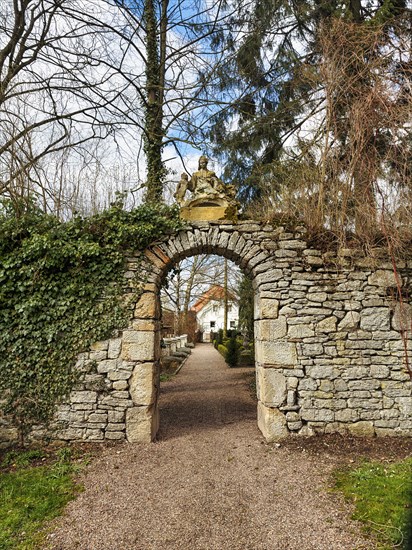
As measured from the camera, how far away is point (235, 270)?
15.6m

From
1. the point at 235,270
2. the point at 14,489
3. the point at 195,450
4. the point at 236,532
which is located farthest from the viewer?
the point at 235,270

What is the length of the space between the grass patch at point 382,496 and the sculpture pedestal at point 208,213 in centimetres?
375

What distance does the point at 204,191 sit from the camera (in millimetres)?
5312

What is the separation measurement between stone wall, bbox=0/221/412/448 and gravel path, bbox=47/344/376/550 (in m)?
0.50

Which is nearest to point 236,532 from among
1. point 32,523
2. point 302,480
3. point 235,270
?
point 302,480

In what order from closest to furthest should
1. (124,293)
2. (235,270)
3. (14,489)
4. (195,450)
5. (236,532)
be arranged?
(236,532) < (14,489) < (195,450) < (124,293) < (235,270)

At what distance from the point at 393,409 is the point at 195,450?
2907mm

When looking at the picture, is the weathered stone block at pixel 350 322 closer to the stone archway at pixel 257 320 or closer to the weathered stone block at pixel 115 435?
the stone archway at pixel 257 320

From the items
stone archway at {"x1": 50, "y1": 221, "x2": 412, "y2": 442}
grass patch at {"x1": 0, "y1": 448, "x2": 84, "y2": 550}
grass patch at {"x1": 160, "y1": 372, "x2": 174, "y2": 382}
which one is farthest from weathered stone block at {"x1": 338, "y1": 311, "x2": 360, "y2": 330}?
grass patch at {"x1": 160, "y1": 372, "x2": 174, "y2": 382}

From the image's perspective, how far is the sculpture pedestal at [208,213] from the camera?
5.20m

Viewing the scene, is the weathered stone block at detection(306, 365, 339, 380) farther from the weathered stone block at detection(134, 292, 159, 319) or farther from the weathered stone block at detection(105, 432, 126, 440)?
the weathered stone block at detection(105, 432, 126, 440)

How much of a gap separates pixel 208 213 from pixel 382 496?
4.13 meters

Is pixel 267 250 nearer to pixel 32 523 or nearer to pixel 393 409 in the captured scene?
pixel 393 409

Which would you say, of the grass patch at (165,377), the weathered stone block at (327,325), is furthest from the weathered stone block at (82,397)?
the grass patch at (165,377)
